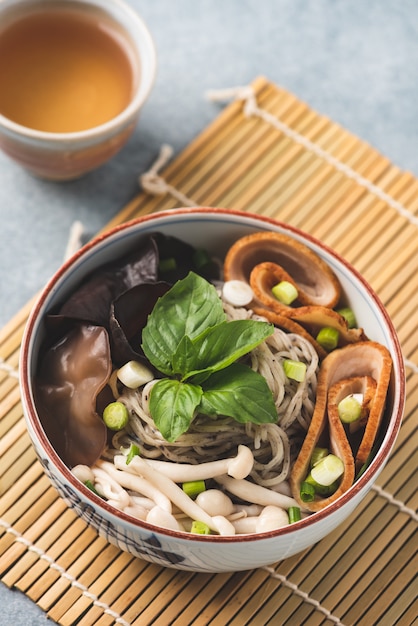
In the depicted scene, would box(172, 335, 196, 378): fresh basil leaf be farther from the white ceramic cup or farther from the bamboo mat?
the white ceramic cup

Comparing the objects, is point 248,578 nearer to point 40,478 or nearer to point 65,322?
point 40,478

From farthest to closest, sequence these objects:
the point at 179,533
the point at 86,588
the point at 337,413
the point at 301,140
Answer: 1. the point at 301,140
2. the point at 86,588
3. the point at 337,413
4. the point at 179,533

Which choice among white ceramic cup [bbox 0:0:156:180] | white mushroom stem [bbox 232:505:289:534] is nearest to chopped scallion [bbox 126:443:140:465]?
white mushroom stem [bbox 232:505:289:534]

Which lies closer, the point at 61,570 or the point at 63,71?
the point at 61,570

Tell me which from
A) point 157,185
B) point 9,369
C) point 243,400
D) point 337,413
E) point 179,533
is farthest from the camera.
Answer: point 157,185

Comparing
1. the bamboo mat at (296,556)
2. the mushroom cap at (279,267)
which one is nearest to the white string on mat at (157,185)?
the bamboo mat at (296,556)

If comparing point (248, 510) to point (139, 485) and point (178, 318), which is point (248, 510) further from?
point (178, 318)

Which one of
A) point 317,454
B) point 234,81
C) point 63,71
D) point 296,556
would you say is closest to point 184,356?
point 317,454

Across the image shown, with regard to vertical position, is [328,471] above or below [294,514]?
above
